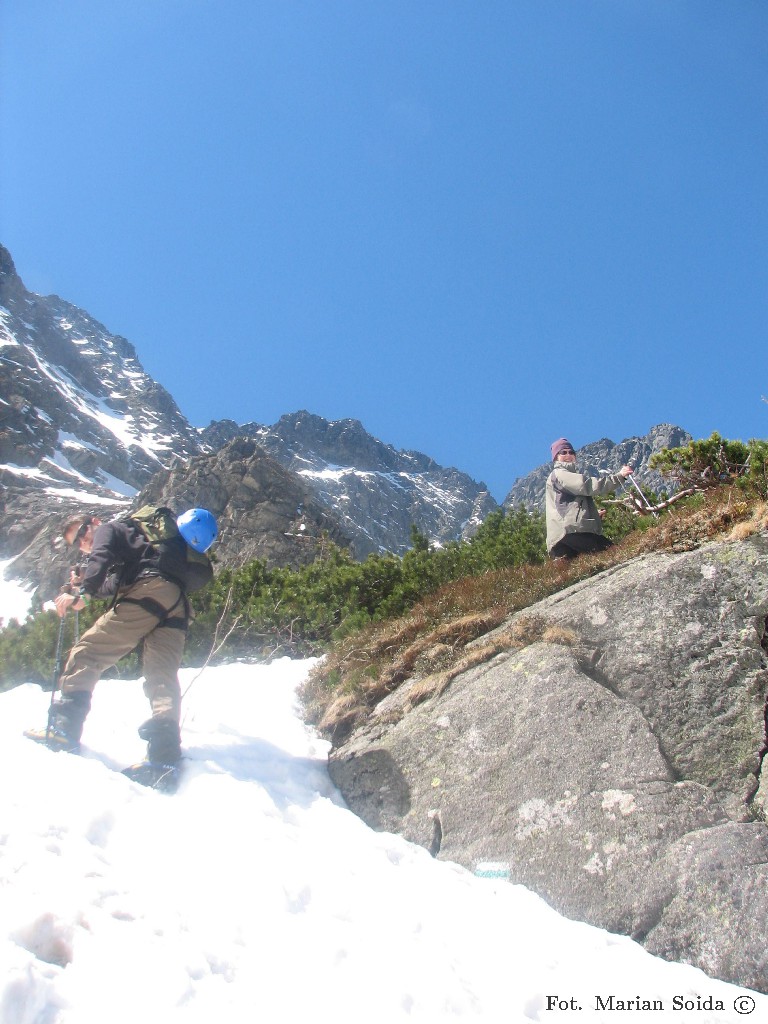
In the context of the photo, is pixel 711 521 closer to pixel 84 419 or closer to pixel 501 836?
pixel 501 836

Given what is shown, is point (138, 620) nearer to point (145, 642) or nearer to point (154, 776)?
point (145, 642)

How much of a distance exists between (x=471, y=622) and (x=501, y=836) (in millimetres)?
2399

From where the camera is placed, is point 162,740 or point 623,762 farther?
point 623,762

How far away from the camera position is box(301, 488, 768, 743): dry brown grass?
6312 millimetres

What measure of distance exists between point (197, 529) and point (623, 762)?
12.1ft

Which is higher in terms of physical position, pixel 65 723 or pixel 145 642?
pixel 145 642

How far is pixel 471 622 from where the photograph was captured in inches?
273

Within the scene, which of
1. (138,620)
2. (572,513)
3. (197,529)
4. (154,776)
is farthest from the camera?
(572,513)

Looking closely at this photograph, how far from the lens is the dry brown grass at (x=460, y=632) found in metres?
6.31

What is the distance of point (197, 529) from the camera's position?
5738 mm

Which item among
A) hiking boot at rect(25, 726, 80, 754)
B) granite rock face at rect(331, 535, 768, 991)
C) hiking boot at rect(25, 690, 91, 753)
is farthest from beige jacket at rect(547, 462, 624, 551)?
hiking boot at rect(25, 726, 80, 754)

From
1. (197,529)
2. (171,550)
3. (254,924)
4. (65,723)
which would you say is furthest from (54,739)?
(254,924)

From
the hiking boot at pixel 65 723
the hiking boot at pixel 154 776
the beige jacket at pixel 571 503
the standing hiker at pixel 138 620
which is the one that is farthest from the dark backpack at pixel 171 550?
the beige jacket at pixel 571 503

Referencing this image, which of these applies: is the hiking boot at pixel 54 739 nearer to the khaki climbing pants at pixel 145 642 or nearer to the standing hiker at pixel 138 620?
the standing hiker at pixel 138 620
